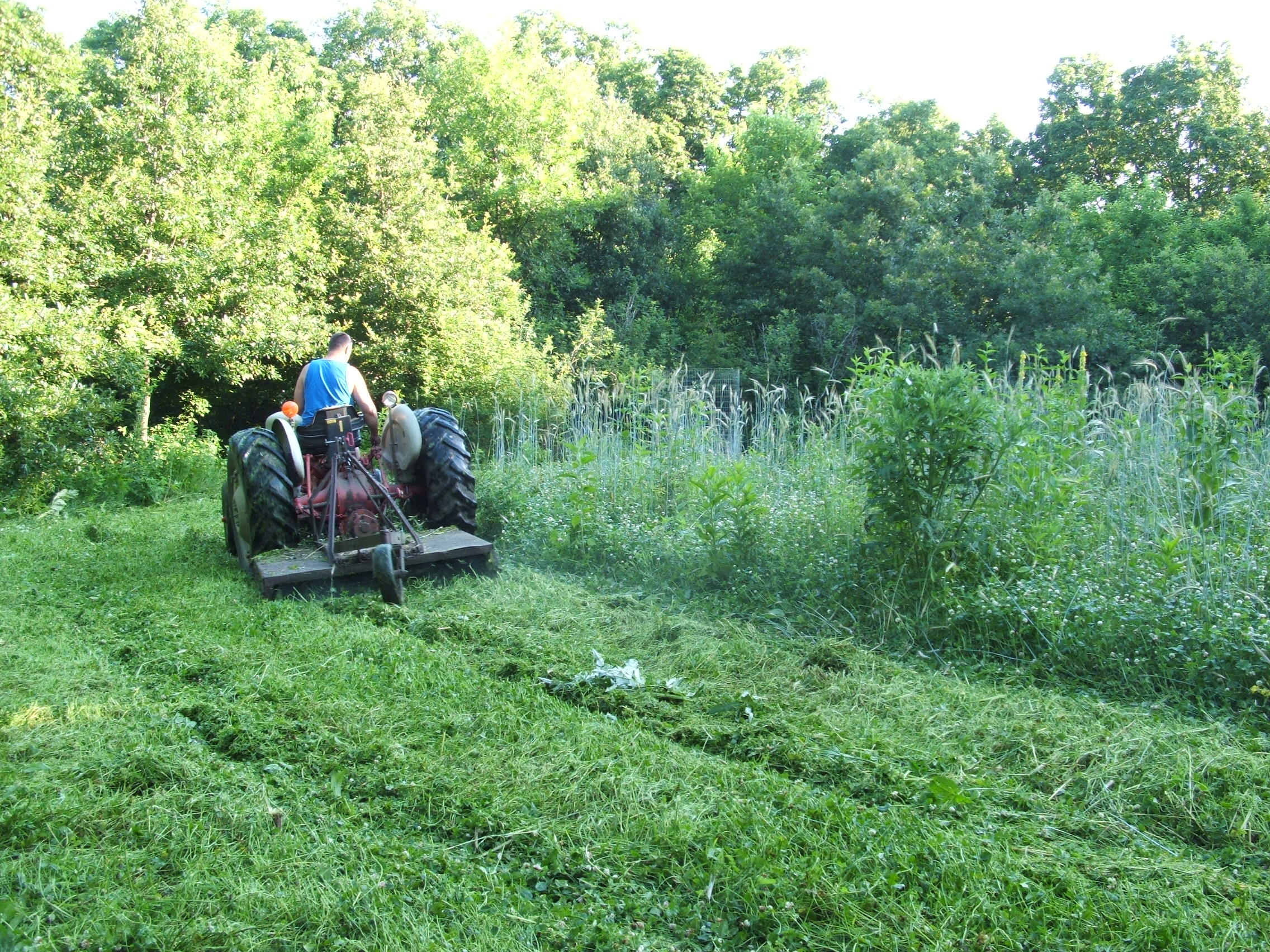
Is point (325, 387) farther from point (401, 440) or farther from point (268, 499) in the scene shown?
point (268, 499)

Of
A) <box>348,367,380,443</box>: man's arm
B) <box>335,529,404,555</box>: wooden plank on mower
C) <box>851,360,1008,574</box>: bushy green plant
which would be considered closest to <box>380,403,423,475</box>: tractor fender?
<box>348,367,380,443</box>: man's arm

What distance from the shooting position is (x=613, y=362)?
18406 millimetres

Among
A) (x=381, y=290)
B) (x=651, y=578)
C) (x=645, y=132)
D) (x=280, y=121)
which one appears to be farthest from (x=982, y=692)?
(x=645, y=132)

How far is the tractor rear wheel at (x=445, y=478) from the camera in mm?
6652

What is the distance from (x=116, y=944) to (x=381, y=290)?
50.1ft

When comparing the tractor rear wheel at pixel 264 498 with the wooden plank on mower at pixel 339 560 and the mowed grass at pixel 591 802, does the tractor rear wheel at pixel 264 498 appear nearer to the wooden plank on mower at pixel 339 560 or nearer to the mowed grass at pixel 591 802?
the wooden plank on mower at pixel 339 560

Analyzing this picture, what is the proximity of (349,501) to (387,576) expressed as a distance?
1186 mm

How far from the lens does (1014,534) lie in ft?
16.5

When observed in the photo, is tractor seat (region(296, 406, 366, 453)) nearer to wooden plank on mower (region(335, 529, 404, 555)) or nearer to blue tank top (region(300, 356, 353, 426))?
blue tank top (region(300, 356, 353, 426))

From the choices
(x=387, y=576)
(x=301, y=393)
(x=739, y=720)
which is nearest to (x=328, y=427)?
(x=301, y=393)

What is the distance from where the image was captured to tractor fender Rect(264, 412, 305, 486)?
6047mm

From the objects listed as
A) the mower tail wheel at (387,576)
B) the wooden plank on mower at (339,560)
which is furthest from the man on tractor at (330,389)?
the mower tail wheel at (387,576)

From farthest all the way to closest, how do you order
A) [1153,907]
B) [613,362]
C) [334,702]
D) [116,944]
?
1. [613,362]
2. [334,702]
3. [1153,907]
4. [116,944]

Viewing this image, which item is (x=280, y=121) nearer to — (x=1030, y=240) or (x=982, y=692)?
(x=1030, y=240)
